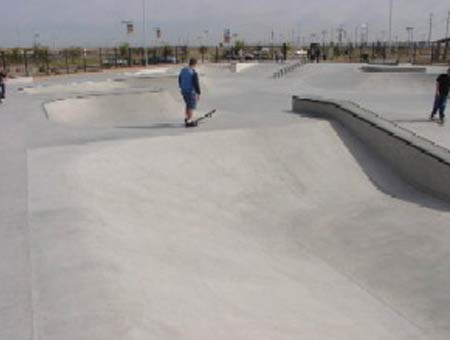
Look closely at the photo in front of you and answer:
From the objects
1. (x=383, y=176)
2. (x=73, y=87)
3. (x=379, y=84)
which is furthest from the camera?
(x=379, y=84)

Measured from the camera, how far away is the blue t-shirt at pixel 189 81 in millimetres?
11359

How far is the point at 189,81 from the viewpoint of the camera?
11.4m

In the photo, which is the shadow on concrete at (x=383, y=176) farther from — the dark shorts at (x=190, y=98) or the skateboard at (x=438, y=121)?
the dark shorts at (x=190, y=98)

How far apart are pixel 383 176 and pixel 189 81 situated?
4840mm

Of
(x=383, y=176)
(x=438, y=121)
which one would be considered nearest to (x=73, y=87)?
(x=438, y=121)

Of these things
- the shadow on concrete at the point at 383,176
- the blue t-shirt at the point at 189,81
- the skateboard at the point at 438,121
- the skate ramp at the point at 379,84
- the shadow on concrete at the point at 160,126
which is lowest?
the shadow on concrete at the point at 383,176

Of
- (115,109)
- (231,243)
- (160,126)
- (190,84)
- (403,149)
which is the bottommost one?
(231,243)

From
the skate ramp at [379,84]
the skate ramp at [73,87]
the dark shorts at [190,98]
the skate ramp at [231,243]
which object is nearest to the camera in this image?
the skate ramp at [231,243]

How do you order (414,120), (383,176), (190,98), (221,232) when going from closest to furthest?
(221,232) < (383,176) < (190,98) < (414,120)

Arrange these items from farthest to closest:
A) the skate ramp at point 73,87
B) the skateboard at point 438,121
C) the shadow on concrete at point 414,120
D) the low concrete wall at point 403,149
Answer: the skate ramp at point 73,87 → the shadow on concrete at point 414,120 → the skateboard at point 438,121 → the low concrete wall at point 403,149

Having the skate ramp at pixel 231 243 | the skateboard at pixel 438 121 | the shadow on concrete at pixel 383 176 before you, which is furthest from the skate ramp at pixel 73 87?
the skateboard at pixel 438 121

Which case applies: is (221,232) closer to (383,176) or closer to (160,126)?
(383,176)

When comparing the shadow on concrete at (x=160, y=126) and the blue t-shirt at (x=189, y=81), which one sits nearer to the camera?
the blue t-shirt at (x=189, y=81)

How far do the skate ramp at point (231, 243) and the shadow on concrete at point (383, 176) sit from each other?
6 cm
